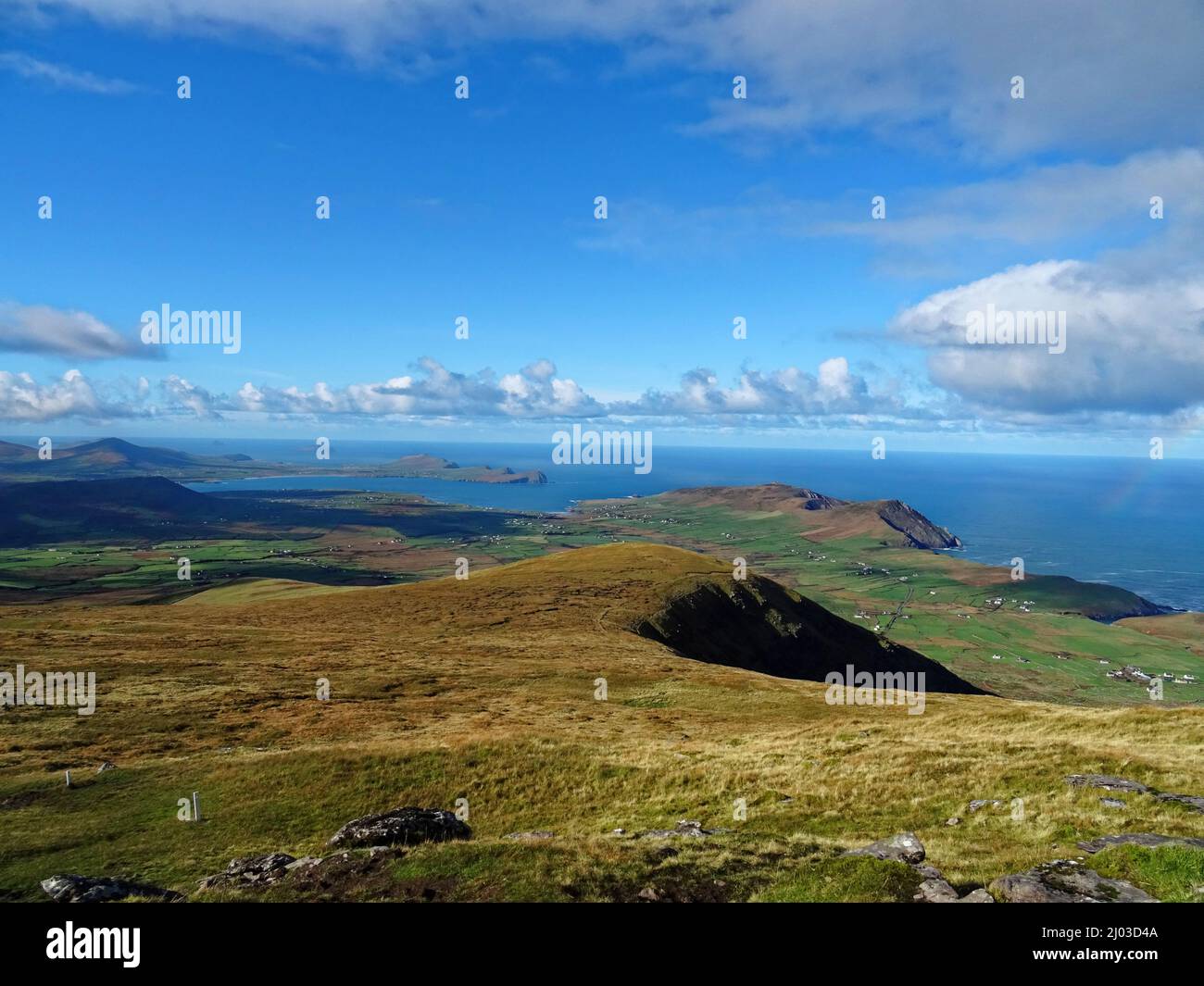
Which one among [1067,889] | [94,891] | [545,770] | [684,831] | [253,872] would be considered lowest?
[545,770]

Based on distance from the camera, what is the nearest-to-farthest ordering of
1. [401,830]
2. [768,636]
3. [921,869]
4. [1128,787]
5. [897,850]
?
[921,869]
[897,850]
[401,830]
[1128,787]
[768,636]

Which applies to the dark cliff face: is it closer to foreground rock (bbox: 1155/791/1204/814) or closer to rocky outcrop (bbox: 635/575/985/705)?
rocky outcrop (bbox: 635/575/985/705)

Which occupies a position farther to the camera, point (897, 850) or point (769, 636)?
point (769, 636)

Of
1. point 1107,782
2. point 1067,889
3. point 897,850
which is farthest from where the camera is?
point 1107,782

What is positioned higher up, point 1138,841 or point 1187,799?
point 1138,841

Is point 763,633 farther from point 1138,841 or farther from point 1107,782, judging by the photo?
point 1138,841

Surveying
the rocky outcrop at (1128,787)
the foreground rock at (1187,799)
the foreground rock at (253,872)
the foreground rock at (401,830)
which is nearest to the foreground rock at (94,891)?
the foreground rock at (253,872)

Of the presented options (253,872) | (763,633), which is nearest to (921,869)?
(253,872)
